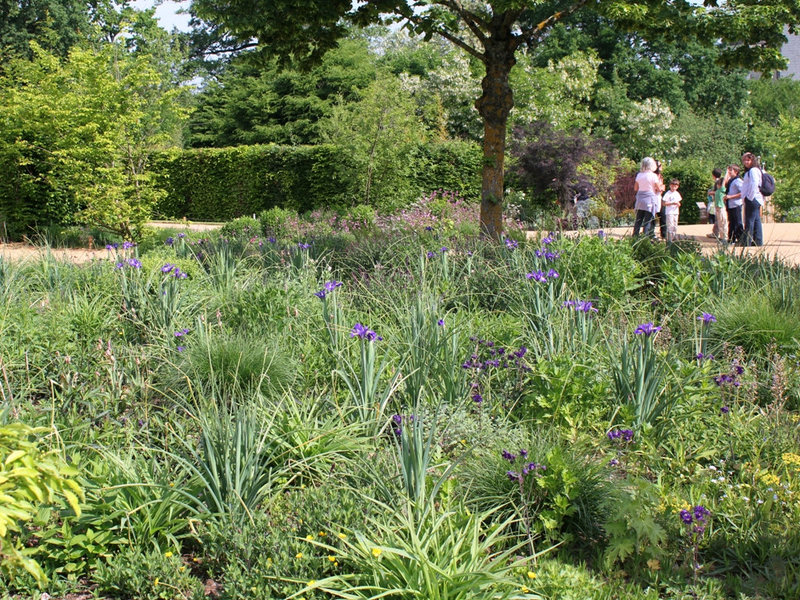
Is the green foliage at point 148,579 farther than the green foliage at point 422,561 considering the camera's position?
Yes

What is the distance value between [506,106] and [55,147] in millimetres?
9575

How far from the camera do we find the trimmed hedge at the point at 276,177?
63.5 ft

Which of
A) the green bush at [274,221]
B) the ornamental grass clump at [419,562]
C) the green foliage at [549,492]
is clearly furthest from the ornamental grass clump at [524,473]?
the green bush at [274,221]

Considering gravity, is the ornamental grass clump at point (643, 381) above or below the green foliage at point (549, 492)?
above

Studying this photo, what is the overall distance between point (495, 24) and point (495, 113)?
3.25 feet

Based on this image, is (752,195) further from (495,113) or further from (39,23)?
(39,23)

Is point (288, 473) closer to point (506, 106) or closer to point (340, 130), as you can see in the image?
point (506, 106)

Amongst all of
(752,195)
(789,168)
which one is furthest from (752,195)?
(789,168)

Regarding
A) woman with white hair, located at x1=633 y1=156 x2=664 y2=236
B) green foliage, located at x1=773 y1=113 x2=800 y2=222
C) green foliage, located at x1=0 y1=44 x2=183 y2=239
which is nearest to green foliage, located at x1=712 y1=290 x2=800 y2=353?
woman with white hair, located at x1=633 y1=156 x2=664 y2=236

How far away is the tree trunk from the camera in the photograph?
821 centimetres

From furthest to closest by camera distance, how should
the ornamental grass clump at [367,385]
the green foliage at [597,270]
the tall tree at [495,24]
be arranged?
the tall tree at [495,24] → the green foliage at [597,270] → the ornamental grass clump at [367,385]

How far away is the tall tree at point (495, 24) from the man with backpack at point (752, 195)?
2.79 meters

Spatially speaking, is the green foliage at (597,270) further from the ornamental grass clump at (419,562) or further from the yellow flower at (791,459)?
the ornamental grass clump at (419,562)

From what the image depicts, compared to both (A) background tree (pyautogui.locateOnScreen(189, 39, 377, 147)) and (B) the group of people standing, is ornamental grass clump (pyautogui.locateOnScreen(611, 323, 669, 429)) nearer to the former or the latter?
(B) the group of people standing
